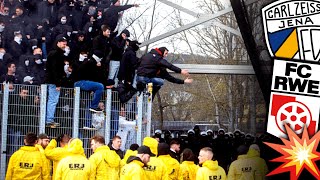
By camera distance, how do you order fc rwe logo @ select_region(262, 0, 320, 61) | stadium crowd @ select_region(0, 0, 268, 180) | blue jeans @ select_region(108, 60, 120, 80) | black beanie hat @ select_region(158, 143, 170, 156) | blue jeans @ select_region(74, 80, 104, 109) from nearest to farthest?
fc rwe logo @ select_region(262, 0, 320, 61)
stadium crowd @ select_region(0, 0, 268, 180)
black beanie hat @ select_region(158, 143, 170, 156)
blue jeans @ select_region(74, 80, 104, 109)
blue jeans @ select_region(108, 60, 120, 80)

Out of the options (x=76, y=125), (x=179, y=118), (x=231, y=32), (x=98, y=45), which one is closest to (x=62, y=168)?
(x=76, y=125)

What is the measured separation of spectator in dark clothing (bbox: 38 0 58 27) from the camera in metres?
11.0

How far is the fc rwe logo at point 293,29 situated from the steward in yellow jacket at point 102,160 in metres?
4.41

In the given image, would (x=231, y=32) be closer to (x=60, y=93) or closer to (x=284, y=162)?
(x=284, y=162)

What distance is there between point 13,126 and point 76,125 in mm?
874

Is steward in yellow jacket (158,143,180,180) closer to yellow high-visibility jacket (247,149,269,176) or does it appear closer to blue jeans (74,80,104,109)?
blue jeans (74,80,104,109)

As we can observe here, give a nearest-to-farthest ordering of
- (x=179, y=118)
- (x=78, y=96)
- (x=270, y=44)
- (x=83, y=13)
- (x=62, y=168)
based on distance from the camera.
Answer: (x=270, y=44)
(x=62, y=168)
(x=78, y=96)
(x=83, y=13)
(x=179, y=118)

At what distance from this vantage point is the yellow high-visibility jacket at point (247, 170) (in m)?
3.76

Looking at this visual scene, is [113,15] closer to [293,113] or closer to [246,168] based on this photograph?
[246,168]

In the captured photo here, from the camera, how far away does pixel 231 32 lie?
4.02 meters

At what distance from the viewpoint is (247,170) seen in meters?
3.88

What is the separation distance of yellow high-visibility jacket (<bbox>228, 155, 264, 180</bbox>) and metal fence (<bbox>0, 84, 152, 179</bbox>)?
5568 mm

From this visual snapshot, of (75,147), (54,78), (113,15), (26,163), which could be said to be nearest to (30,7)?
(113,15)

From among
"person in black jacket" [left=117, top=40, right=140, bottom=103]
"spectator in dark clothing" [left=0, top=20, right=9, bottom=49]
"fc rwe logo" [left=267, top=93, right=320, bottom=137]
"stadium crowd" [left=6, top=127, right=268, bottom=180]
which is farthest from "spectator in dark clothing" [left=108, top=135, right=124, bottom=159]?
"fc rwe logo" [left=267, top=93, right=320, bottom=137]
